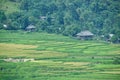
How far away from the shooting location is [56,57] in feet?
59.9

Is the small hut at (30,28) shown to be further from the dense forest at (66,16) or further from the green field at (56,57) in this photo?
the green field at (56,57)

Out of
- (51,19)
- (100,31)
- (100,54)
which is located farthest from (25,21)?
(100,54)

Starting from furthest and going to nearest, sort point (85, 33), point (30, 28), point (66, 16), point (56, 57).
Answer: point (66, 16) → point (30, 28) → point (85, 33) → point (56, 57)

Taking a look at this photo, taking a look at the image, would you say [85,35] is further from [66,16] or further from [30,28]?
[30,28]

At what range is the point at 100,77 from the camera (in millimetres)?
15703

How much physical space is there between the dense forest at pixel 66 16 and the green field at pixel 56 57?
2.91 ft

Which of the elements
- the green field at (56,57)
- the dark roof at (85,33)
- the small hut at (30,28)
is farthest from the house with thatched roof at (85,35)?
the small hut at (30,28)

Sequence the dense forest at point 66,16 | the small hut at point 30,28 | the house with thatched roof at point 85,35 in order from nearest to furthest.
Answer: the house with thatched roof at point 85,35 < the dense forest at point 66,16 < the small hut at point 30,28

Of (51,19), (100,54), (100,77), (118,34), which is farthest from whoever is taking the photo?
(51,19)

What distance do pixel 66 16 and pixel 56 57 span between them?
5498mm

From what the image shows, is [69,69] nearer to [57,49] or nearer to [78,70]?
[78,70]

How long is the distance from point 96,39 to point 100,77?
6.12 metres

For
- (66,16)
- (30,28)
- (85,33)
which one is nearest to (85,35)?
(85,33)

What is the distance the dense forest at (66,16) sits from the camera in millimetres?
22375
